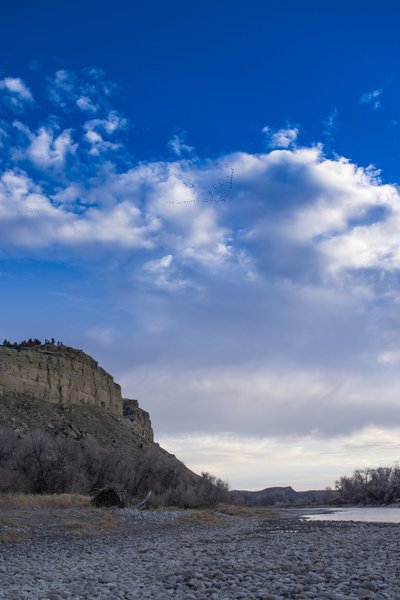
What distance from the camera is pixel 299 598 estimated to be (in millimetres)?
9305

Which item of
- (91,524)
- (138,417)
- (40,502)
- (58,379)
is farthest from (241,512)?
(138,417)

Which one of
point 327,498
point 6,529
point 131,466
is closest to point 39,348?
point 131,466

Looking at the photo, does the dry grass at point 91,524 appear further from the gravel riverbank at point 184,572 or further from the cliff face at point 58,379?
the cliff face at point 58,379

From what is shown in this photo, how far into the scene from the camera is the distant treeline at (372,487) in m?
108

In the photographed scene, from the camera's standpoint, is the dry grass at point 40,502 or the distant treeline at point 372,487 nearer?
the dry grass at point 40,502

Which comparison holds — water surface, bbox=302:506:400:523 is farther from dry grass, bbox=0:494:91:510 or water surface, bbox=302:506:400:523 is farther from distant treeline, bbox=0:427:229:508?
dry grass, bbox=0:494:91:510

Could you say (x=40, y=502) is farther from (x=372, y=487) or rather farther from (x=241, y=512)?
(x=372, y=487)

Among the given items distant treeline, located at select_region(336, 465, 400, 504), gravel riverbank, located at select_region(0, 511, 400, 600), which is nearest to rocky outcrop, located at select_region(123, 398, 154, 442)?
distant treeline, located at select_region(336, 465, 400, 504)

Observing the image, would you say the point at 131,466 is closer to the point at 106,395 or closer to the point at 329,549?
the point at 329,549

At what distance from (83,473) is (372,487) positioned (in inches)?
3074

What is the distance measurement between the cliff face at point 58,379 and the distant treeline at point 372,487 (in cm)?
5332

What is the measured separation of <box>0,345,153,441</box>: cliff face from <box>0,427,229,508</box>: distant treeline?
30333mm

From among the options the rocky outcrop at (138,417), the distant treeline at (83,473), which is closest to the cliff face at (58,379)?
the rocky outcrop at (138,417)

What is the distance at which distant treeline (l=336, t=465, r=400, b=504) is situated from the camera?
108m
